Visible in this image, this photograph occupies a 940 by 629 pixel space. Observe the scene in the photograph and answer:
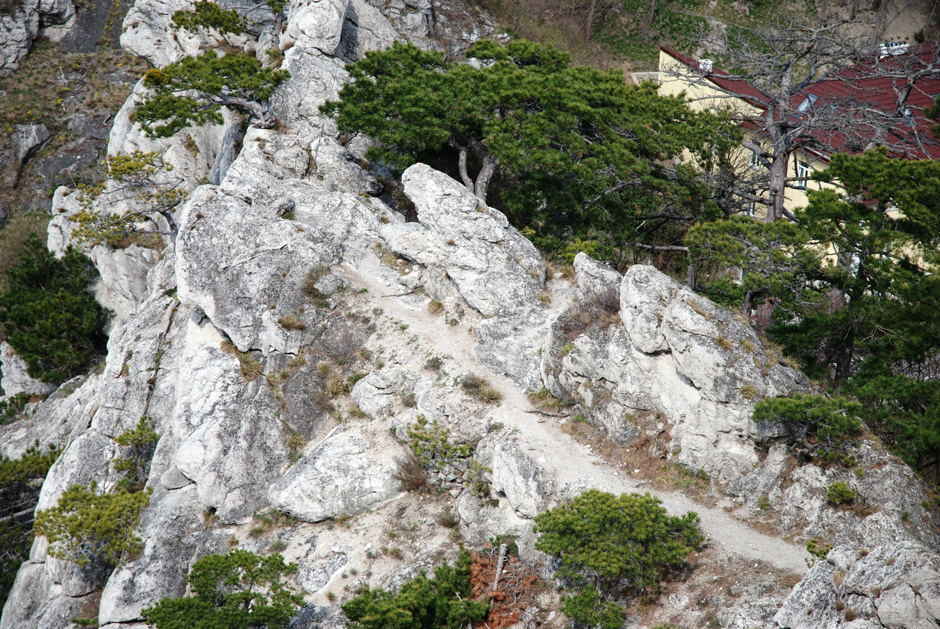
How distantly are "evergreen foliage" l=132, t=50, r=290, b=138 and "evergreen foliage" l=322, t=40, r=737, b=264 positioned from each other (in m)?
4.55

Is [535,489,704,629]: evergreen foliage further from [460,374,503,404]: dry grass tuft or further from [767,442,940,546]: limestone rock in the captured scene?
[460,374,503,404]: dry grass tuft

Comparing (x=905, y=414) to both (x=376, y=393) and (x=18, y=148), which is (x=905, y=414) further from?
(x=18, y=148)

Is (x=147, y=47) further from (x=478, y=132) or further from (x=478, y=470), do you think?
(x=478, y=470)

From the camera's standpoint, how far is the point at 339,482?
26094 mm

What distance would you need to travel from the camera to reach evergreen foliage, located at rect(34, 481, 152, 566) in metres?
28.0

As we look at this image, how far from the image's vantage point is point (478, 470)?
2462 centimetres

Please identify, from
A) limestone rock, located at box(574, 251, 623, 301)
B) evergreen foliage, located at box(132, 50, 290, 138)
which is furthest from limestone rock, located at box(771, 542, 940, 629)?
evergreen foliage, located at box(132, 50, 290, 138)

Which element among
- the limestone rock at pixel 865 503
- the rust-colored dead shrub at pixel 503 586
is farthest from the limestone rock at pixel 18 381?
the limestone rock at pixel 865 503

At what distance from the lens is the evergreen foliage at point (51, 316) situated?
52406 millimetres

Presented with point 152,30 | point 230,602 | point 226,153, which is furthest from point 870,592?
point 152,30

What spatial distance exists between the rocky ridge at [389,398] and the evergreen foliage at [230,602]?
6.17ft

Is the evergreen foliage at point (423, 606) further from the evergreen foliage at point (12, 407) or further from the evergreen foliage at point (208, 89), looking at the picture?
the evergreen foliage at point (12, 407)

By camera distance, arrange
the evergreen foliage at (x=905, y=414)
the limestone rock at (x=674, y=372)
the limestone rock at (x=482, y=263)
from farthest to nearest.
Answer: the limestone rock at (x=482, y=263) → the limestone rock at (x=674, y=372) → the evergreen foliage at (x=905, y=414)

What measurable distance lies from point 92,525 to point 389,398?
12.9m
